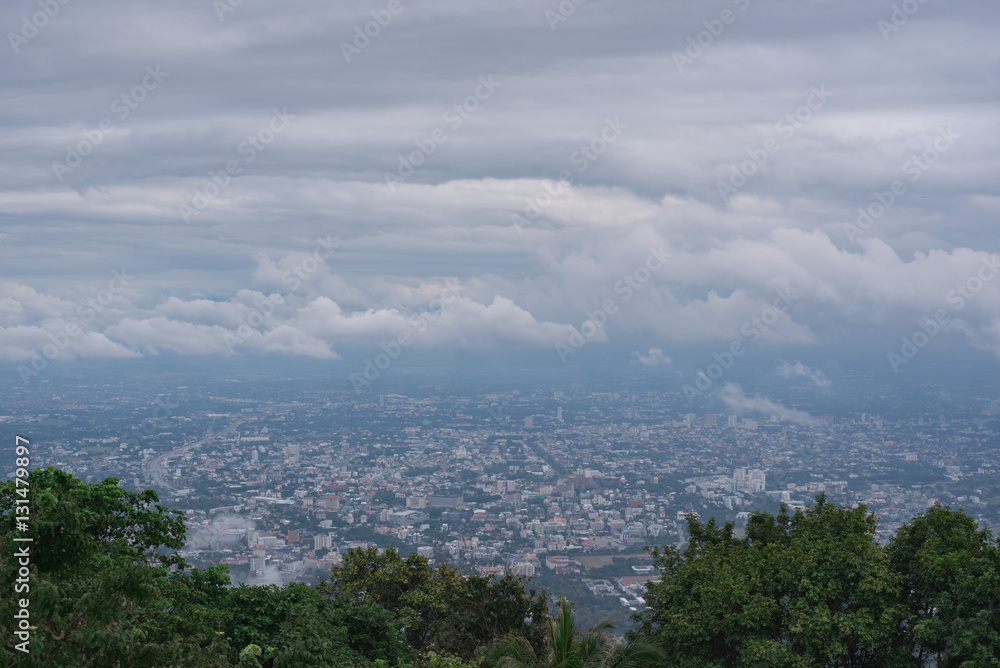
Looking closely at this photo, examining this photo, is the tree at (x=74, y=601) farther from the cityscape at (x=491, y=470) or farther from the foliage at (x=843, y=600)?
the cityscape at (x=491, y=470)

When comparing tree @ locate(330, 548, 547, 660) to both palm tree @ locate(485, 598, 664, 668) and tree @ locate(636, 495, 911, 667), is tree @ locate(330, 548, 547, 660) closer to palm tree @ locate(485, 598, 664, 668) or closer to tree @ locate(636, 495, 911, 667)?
tree @ locate(636, 495, 911, 667)

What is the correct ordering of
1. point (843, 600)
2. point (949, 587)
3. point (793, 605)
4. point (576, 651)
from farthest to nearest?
1. point (843, 600)
2. point (793, 605)
3. point (949, 587)
4. point (576, 651)

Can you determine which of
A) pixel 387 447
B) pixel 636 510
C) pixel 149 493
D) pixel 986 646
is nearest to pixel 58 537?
pixel 149 493

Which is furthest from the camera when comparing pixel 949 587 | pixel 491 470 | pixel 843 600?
pixel 491 470

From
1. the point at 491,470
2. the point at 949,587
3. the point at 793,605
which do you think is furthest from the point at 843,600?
the point at 491,470

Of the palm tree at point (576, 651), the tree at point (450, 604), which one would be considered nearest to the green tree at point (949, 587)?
the palm tree at point (576, 651)

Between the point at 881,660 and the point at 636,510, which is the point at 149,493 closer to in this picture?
the point at 881,660

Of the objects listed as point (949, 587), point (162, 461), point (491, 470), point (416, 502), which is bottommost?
point (416, 502)

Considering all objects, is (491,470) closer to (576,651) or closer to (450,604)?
(450,604)
